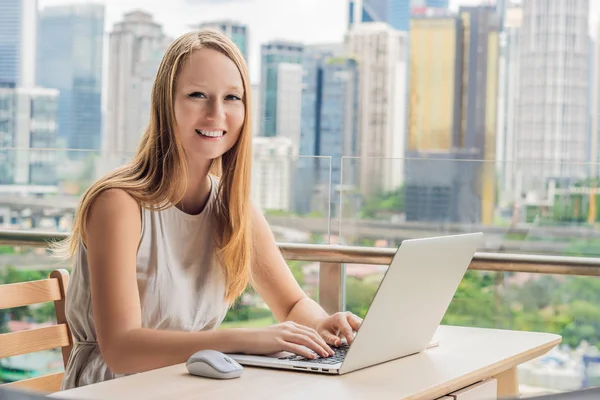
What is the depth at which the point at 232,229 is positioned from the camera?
1389 mm

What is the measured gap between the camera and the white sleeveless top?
51.7 inches

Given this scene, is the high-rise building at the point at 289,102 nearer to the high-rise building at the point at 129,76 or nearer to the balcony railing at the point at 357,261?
the high-rise building at the point at 129,76

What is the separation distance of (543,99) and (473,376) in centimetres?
2087

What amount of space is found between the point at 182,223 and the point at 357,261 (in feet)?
2.62

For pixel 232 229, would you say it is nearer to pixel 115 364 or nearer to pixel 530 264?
pixel 115 364

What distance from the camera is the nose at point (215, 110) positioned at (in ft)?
4.45

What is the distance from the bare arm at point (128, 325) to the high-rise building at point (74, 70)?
1956 cm

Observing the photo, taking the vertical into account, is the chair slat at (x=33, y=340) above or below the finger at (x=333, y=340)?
below

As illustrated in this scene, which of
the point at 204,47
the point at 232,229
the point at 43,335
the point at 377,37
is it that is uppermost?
the point at 377,37

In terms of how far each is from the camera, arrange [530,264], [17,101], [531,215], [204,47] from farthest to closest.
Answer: [17,101] < [531,215] < [530,264] < [204,47]

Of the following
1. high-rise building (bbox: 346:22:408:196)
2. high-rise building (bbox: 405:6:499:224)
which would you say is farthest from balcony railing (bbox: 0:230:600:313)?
high-rise building (bbox: 346:22:408:196)

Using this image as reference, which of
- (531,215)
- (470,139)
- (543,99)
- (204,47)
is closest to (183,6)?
(470,139)

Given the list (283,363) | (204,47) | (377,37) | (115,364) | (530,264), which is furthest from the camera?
(377,37)

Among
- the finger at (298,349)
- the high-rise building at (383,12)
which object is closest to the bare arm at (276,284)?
the finger at (298,349)
